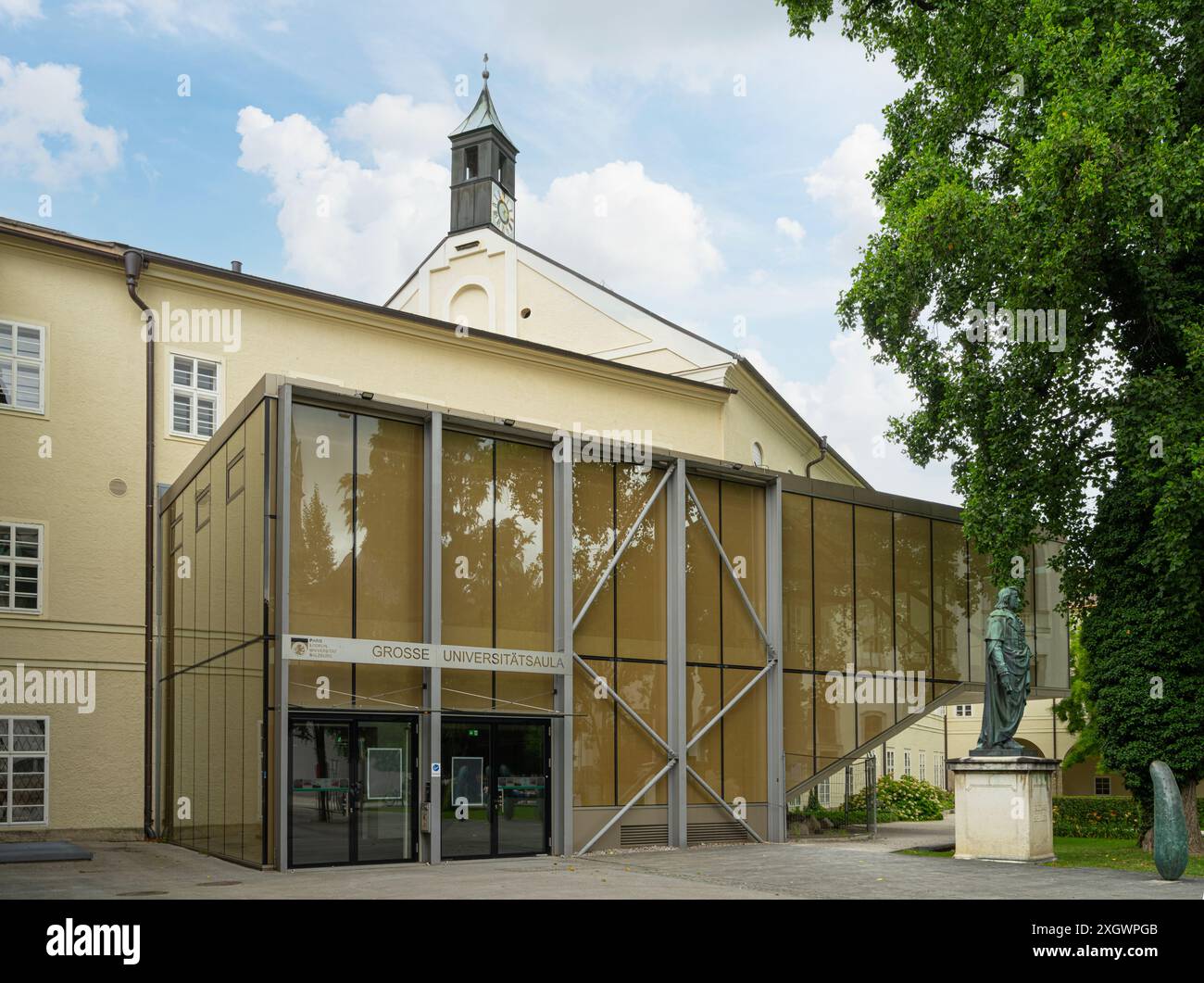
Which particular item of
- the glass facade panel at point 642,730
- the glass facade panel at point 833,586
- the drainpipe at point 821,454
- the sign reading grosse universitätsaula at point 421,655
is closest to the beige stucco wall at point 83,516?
the sign reading grosse universitätsaula at point 421,655

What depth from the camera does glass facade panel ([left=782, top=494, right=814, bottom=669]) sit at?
81.4 ft

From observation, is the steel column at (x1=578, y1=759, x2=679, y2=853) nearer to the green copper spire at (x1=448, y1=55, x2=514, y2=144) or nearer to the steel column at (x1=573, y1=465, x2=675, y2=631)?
the steel column at (x1=573, y1=465, x2=675, y2=631)

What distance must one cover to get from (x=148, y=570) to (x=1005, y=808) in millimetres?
15746

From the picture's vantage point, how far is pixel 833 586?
25.7 m

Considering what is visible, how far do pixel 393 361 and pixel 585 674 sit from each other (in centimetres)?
1001

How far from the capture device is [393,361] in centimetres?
2805

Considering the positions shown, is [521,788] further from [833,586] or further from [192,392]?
[192,392]

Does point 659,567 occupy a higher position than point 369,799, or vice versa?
Result: point 659,567

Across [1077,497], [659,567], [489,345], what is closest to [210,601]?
[659,567]

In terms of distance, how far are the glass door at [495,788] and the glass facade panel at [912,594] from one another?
964 centimetres

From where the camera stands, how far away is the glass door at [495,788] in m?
19.2

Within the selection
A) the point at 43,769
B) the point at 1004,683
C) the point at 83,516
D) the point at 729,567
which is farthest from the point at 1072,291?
the point at 43,769

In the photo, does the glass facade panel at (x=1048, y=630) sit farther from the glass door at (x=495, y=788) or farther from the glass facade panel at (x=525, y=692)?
the glass door at (x=495, y=788)

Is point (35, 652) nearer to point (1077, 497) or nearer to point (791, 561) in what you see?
point (791, 561)
